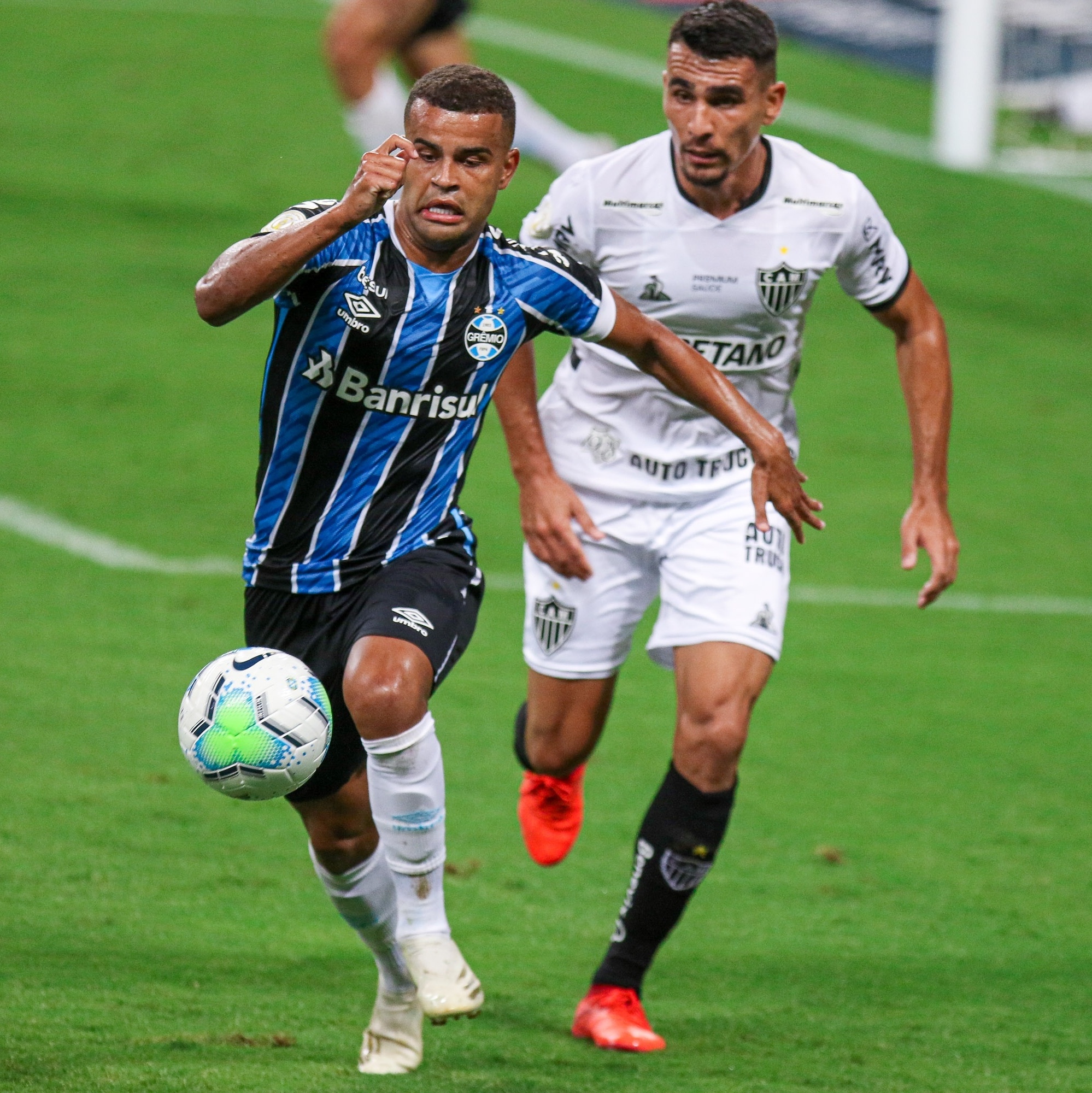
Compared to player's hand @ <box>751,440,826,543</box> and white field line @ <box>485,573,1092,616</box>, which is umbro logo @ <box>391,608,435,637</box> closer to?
player's hand @ <box>751,440,826,543</box>

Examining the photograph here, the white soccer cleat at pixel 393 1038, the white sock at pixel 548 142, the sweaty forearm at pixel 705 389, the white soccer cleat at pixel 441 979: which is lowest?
the white sock at pixel 548 142

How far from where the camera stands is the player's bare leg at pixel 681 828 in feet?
17.2

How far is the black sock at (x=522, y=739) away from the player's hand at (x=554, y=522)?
0.64 metres

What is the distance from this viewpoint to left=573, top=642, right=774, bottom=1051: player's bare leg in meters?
5.24

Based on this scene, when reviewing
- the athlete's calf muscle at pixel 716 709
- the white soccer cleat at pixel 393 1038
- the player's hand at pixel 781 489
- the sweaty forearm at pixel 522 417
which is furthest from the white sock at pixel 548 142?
the white soccer cleat at pixel 393 1038

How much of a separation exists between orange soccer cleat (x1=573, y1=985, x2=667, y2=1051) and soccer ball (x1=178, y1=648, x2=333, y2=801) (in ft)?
4.27

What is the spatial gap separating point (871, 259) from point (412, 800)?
2254 millimetres

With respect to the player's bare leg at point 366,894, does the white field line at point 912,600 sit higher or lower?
lower

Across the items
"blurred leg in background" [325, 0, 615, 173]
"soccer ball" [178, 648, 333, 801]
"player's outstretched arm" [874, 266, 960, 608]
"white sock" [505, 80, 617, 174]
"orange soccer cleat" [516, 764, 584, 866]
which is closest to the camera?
"soccer ball" [178, 648, 333, 801]

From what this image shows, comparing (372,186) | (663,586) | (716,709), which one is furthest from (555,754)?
(372,186)

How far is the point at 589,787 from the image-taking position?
24.7ft

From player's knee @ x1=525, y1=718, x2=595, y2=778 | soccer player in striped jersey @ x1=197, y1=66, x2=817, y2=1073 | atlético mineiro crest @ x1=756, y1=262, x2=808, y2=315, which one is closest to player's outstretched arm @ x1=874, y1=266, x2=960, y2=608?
atlético mineiro crest @ x1=756, y1=262, x2=808, y2=315

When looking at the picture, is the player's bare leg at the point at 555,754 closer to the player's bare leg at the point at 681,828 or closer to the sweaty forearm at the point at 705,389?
the player's bare leg at the point at 681,828

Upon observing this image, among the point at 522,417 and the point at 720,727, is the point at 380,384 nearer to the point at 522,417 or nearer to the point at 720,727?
the point at 522,417
